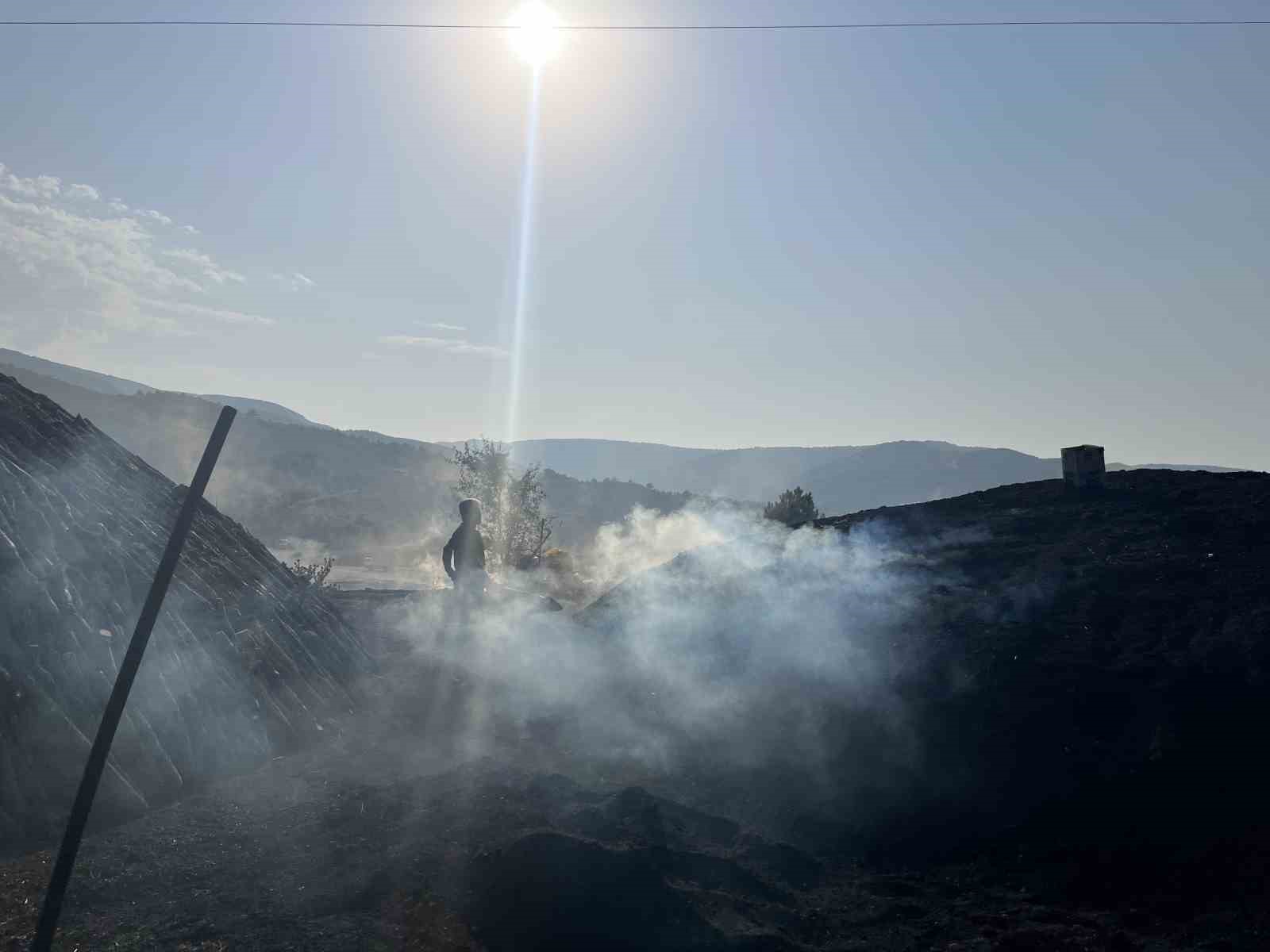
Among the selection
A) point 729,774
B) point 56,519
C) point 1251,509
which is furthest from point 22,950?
point 1251,509

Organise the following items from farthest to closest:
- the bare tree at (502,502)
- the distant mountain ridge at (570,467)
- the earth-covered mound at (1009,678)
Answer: the distant mountain ridge at (570,467) → the bare tree at (502,502) → the earth-covered mound at (1009,678)

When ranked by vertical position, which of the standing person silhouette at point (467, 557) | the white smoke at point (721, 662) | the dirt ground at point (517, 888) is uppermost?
the standing person silhouette at point (467, 557)

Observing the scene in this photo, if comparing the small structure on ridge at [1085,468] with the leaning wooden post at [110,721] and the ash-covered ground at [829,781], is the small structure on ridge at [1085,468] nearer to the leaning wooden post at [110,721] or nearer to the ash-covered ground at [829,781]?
the ash-covered ground at [829,781]

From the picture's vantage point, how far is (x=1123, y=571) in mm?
9641

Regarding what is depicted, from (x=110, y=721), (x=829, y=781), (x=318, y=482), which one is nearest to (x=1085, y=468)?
(x=829, y=781)

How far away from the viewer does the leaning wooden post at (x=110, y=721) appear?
4438 millimetres

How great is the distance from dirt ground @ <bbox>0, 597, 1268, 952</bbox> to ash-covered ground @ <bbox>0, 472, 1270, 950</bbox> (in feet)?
0.08

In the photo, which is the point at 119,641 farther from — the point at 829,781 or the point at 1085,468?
the point at 1085,468

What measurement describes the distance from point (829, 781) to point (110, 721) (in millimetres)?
6443

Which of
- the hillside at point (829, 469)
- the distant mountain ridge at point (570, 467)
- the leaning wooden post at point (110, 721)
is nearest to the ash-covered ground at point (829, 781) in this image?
the leaning wooden post at point (110, 721)

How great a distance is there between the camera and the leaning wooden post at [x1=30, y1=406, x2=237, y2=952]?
14.6 feet

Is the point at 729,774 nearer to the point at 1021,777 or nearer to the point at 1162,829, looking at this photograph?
the point at 1021,777

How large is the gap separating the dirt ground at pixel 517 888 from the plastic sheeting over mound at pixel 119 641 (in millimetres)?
564

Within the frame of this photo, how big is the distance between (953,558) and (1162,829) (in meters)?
5.19
